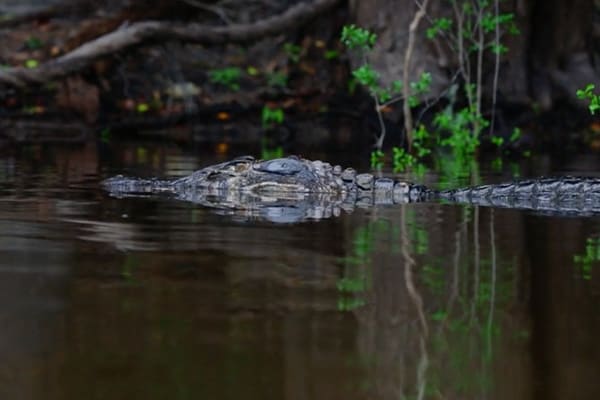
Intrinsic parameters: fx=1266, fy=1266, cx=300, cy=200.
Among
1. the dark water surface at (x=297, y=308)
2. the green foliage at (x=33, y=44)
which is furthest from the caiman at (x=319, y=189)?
the green foliage at (x=33, y=44)

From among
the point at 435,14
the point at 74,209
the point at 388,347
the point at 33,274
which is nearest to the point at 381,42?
the point at 435,14

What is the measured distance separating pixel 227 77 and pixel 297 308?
1541 centimetres

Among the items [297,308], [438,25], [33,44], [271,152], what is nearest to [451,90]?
[438,25]

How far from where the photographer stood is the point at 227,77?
1955cm

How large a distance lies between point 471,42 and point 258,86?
4.07 meters

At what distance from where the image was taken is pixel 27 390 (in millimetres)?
3311

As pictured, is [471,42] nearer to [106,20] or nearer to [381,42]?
[381,42]

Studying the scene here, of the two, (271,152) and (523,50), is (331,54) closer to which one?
(523,50)

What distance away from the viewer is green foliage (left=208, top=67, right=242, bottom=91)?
19547mm

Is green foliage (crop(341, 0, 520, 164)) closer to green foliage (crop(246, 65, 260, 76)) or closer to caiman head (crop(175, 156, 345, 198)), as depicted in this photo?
green foliage (crop(246, 65, 260, 76))

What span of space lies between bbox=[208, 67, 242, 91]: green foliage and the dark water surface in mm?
12435

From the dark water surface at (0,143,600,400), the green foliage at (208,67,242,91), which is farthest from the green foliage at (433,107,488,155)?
the dark water surface at (0,143,600,400)

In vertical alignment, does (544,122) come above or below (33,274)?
above

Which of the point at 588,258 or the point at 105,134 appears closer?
the point at 588,258
